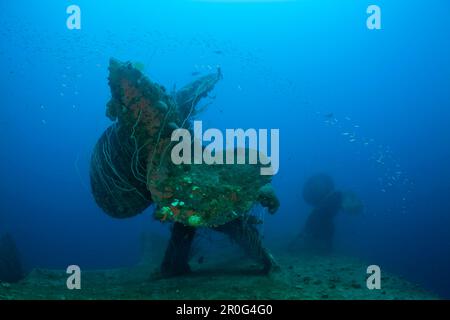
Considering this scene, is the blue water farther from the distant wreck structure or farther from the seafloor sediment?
the distant wreck structure

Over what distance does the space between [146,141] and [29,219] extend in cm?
4082

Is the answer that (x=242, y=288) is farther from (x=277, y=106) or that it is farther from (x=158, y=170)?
(x=277, y=106)

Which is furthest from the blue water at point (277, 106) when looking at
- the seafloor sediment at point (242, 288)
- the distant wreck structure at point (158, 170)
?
the distant wreck structure at point (158, 170)

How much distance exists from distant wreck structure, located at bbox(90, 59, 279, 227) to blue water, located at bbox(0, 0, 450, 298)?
18.8 meters

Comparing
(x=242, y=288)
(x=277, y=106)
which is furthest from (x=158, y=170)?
(x=277, y=106)

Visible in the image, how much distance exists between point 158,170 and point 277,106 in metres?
88.0

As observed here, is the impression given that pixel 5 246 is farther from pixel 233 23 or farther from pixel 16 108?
pixel 16 108

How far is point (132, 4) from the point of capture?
57625 millimetres

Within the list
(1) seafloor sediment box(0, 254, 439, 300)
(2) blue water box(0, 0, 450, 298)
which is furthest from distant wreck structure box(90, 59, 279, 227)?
(2) blue water box(0, 0, 450, 298)

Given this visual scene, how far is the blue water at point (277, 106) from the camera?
31922 mm

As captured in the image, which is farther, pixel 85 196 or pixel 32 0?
pixel 85 196

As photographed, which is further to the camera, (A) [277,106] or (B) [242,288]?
(A) [277,106]

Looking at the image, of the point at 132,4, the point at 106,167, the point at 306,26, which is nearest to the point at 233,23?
the point at 306,26

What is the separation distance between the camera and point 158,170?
5.71 m
